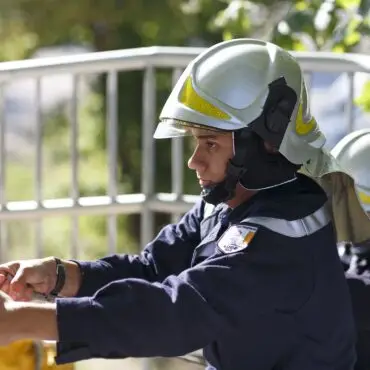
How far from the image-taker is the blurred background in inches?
162

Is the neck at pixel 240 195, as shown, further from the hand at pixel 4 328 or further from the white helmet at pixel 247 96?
the hand at pixel 4 328

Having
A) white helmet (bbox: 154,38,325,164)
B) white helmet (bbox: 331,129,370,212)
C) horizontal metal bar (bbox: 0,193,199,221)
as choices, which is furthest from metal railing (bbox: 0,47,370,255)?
white helmet (bbox: 154,38,325,164)

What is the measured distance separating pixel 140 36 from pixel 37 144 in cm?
290

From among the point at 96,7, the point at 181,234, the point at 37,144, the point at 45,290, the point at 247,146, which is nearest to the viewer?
the point at 247,146

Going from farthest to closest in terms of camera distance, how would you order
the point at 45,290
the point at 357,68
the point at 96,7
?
the point at 96,7 → the point at 357,68 → the point at 45,290

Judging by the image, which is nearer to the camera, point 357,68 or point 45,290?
point 45,290

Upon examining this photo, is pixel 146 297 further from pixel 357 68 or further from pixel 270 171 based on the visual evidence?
pixel 357 68

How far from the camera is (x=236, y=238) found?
7.41ft

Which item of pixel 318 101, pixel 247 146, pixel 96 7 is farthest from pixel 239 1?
pixel 247 146

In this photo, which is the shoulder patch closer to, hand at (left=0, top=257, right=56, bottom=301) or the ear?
the ear

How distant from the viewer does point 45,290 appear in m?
2.60

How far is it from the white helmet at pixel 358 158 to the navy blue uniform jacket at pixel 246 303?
2.31ft

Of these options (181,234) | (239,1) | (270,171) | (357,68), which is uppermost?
(239,1)

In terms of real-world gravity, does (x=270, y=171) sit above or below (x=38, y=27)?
below
